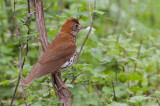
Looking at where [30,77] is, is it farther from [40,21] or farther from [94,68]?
[94,68]

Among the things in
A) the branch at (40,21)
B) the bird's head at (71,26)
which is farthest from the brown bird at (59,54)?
the branch at (40,21)

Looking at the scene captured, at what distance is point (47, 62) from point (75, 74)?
13.1 inches

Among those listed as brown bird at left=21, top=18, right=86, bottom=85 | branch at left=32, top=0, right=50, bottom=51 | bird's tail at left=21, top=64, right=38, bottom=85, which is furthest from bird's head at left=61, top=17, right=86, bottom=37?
bird's tail at left=21, top=64, right=38, bottom=85

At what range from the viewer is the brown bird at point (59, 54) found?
300 centimetres

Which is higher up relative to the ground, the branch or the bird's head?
the branch

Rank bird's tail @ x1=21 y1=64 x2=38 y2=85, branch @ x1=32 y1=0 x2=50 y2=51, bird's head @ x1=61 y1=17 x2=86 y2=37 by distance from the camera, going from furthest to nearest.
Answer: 1. bird's head @ x1=61 y1=17 x2=86 y2=37
2. branch @ x1=32 y1=0 x2=50 y2=51
3. bird's tail @ x1=21 y1=64 x2=38 y2=85

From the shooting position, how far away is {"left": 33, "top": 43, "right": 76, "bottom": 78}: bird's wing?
3.04 metres

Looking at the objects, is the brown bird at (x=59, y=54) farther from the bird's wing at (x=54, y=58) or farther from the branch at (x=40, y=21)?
the branch at (x=40, y=21)

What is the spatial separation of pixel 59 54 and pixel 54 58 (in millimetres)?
91

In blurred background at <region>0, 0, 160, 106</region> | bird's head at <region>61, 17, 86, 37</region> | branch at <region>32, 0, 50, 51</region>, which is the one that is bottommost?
blurred background at <region>0, 0, 160, 106</region>

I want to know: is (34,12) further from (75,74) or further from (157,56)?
(157,56)

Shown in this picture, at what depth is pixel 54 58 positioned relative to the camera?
3225mm

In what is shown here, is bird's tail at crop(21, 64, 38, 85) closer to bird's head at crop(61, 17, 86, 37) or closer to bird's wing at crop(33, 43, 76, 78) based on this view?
bird's wing at crop(33, 43, 76, 78)

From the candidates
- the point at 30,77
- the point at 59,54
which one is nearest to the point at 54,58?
the point at 59,54
